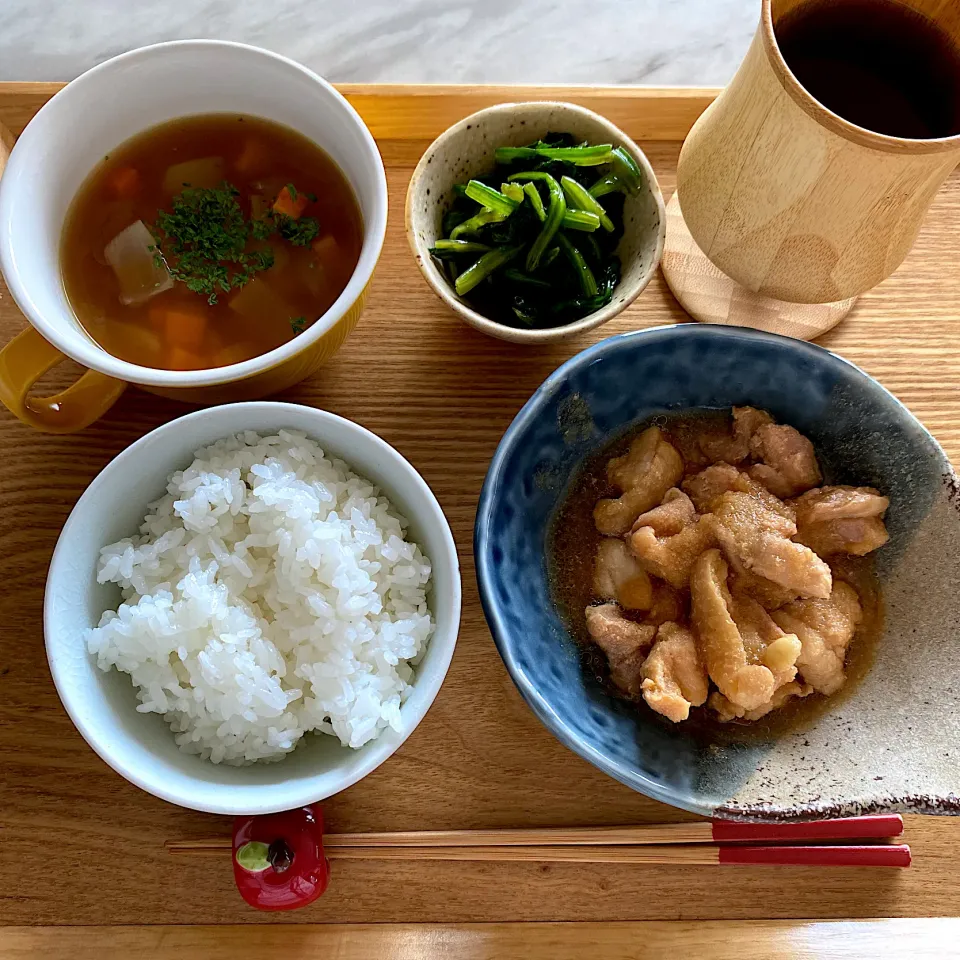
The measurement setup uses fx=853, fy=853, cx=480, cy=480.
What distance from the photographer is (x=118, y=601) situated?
Answer: 5.43ft

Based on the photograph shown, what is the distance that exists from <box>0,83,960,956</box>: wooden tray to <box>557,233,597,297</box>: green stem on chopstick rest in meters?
0.30

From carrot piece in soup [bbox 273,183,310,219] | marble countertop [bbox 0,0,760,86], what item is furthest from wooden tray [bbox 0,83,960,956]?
marble countertop [bbox 0,0,760,86]

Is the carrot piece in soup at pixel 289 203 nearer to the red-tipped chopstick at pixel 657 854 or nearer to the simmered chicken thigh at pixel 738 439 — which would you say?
the simmered chicken thigh at pixel 738 439

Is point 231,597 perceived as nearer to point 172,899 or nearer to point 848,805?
point 172,899

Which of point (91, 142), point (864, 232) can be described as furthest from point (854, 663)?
point (91, 142)

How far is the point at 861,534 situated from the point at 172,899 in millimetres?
1579

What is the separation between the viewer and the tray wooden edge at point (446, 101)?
79.9 inches

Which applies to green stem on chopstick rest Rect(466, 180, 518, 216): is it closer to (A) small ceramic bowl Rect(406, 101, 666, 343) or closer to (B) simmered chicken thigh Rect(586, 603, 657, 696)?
(A) small ceramic bowl Rect(406, 101, 666, 343)

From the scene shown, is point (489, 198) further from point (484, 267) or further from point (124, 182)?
point (124, 182)

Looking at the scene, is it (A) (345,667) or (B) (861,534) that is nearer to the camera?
(A) (345,667)

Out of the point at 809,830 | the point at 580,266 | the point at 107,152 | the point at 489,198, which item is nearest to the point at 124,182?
the point at 107,152

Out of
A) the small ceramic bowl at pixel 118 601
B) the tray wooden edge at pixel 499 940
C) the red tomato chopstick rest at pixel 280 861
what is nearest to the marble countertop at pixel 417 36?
the small ceramic bowl at pixel 118 601

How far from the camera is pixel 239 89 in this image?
68.1 inches

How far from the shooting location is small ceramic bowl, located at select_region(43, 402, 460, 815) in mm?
1439
